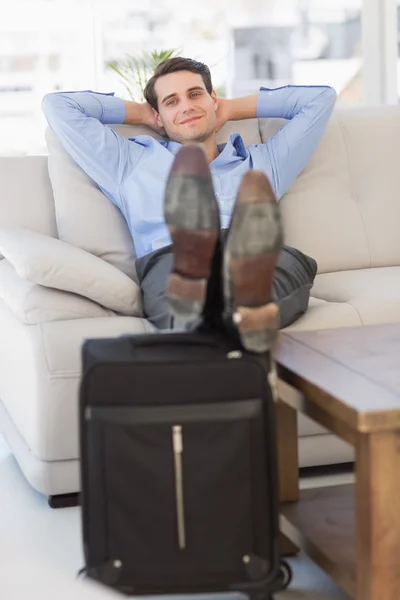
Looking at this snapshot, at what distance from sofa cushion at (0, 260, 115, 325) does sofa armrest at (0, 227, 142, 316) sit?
16 millimetres

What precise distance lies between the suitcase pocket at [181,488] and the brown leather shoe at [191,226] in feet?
0.74

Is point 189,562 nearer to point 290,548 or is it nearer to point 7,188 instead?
point 290,548

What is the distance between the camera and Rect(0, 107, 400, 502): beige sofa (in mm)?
2256

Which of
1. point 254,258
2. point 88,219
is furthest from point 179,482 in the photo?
point 88,219

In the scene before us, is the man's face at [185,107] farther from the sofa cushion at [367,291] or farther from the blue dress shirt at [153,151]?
the sofa cushion at [367,291]

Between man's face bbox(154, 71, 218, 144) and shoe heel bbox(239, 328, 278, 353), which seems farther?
man's face bbox(154, 71, 218, 144)

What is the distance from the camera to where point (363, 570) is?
1560 millimetres

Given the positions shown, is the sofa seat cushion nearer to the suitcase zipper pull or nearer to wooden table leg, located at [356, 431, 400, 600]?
the suitcase zipper pull

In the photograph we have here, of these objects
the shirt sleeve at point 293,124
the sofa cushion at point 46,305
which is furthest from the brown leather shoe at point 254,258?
the shirt sleeve at point 293,124

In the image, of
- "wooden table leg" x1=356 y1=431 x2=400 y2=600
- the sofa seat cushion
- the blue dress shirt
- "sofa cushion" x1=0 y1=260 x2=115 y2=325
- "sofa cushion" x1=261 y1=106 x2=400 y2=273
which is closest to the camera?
"wooden table leg" x1=356 y1=431 x2=400 y2=600

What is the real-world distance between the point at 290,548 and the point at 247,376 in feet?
1.80

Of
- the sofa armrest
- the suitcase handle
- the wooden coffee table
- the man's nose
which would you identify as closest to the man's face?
the man's nose

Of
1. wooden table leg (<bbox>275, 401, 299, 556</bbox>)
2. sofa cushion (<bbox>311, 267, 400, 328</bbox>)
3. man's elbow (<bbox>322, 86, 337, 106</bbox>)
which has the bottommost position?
wooden table leg (<bbox>275, 401, 299, 556</bbox>)

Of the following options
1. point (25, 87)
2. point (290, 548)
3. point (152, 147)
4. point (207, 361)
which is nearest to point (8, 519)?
point (290, 548)
